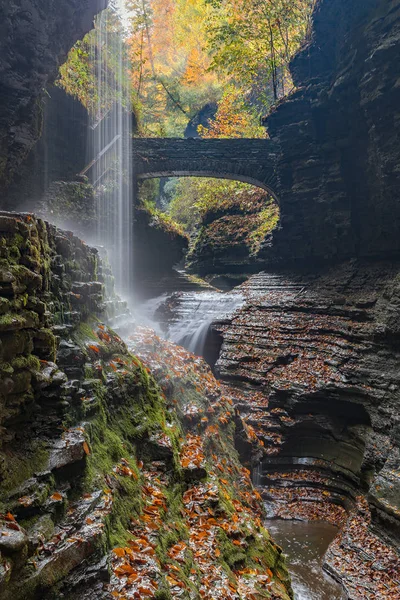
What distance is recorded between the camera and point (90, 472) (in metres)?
3.19

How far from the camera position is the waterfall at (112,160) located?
58.4 feet

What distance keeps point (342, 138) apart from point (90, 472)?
14507 millimetres

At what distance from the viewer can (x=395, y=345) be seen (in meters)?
8.69

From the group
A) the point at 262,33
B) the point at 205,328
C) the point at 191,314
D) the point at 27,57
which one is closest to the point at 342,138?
the point at 205,328

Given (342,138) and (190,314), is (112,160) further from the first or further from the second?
(342,138)

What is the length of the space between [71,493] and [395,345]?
26.5 feet

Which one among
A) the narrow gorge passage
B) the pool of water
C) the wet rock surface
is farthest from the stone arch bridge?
the pool of water

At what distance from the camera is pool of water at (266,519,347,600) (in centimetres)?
561

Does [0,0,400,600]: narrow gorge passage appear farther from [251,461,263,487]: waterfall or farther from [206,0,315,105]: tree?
[206,0,315,105]: tree

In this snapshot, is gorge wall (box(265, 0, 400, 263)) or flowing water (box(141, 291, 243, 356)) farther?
flowing water (box(141, 291, 243, 356))

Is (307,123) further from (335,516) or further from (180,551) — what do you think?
(180,551)

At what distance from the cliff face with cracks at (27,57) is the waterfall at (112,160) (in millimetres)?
6572

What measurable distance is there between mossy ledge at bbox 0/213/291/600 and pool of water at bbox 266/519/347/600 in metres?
1.54

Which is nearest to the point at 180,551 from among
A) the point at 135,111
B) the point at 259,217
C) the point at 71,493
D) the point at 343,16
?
the point at 71,493
